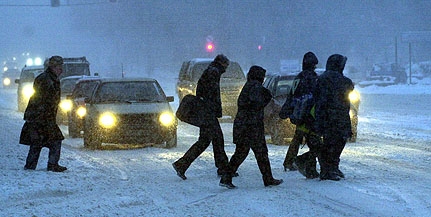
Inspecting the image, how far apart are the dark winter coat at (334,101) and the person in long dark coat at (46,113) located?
12.5 feet

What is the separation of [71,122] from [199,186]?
8.94 meters

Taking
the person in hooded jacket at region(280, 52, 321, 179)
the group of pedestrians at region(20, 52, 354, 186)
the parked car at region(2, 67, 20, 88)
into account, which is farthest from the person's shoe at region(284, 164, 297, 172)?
the parked car at region(2, 67, 20, 88)

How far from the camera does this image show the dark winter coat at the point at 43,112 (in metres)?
11.3

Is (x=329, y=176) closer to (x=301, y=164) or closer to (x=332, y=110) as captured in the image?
(x=301, y=164)

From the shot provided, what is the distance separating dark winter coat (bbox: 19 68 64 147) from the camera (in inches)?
444

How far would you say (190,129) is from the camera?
20234mm

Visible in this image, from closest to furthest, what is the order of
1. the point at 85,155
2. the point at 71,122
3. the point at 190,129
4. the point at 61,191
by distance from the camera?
the point at 61,191 → the point at 85,155 → the point at 71,122 → the point at 190,129

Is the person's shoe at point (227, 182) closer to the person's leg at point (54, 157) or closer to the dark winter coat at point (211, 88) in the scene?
the dark winter coat at point (211, 88)

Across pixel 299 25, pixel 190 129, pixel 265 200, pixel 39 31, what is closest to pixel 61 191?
pixel 265 200

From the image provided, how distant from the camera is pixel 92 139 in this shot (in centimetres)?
1527

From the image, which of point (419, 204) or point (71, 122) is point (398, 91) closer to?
point (71, 122)

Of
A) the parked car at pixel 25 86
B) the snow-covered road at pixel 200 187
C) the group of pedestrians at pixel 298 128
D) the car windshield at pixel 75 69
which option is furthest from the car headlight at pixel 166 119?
the car windshield at pixel 75 69

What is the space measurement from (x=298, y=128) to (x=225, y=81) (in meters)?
12.9

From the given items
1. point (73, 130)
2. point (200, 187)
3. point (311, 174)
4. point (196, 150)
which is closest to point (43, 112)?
point (196, 150)
